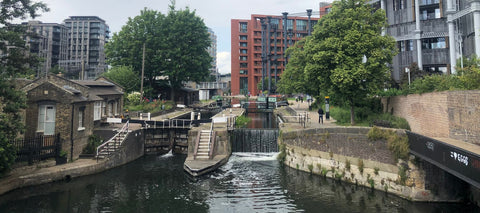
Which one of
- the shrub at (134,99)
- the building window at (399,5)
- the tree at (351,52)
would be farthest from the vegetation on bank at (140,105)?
the building window at (399,5)

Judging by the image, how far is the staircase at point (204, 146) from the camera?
20625mm

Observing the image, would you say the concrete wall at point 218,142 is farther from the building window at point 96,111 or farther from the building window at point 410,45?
the building window at point 410,45

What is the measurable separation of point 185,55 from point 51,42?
82403 mm

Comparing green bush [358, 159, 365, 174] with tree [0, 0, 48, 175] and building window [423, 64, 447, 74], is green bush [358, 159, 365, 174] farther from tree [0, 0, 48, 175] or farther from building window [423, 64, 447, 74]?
building window [423, 64, 447, 74]

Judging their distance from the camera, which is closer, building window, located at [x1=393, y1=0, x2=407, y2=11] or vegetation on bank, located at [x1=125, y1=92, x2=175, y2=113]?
vegetation on bank, located at [x1=125, y1=92, x2=175, y2=113]

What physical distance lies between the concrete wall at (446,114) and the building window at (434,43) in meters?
27.7

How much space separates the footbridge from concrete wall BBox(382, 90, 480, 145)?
2.01ft

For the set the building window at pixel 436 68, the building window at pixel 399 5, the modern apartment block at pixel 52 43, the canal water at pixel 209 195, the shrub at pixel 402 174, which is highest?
the modern apartment block at pixel 52 43

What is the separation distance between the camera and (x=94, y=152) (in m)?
20.7

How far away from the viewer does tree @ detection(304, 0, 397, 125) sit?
62.7 ft

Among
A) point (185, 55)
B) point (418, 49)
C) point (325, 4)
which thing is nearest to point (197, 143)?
point (185, 55)

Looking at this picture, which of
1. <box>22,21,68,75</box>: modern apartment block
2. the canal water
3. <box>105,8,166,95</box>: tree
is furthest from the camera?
<box>22,21,68,75</box>: modern apartment block

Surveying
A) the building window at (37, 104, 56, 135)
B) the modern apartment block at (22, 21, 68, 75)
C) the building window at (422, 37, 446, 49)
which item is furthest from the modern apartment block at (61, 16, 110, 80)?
the building window at (422, 37, 446, 49)

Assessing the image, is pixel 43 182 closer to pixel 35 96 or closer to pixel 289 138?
pixel 35 96
